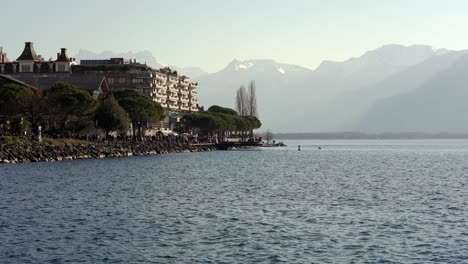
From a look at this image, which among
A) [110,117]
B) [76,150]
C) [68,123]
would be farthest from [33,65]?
[76,150]

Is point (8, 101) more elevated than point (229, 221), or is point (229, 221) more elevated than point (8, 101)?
point (8, 101)

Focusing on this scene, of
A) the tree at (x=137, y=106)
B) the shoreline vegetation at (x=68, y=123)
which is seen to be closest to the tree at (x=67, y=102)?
the shoreline vegetation at (x=68, y=123)

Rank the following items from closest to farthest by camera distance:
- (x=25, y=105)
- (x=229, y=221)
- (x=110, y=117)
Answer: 1. (x=229, y=221)
2. (x=25, y=105)
3. (x=110, y=117)

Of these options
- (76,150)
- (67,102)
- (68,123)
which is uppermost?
(67,102)

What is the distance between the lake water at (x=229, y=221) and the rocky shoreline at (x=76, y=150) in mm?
28909

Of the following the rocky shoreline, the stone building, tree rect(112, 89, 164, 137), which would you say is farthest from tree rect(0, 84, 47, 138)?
the stone building

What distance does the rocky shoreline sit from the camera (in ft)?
317

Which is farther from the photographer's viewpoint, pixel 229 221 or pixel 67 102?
pixel 67 102

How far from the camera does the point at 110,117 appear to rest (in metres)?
130

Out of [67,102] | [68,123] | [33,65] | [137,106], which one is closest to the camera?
[67,102]

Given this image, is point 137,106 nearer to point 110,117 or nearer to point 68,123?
point 68,123

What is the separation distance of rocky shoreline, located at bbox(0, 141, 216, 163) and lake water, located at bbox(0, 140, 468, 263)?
2891 cm

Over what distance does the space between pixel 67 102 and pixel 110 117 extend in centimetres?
1187

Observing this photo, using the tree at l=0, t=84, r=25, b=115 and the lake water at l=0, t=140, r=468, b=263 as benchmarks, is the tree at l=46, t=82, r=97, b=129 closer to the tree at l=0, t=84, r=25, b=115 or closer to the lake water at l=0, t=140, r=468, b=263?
the tree at l=0, t=84, r=25, b=115
